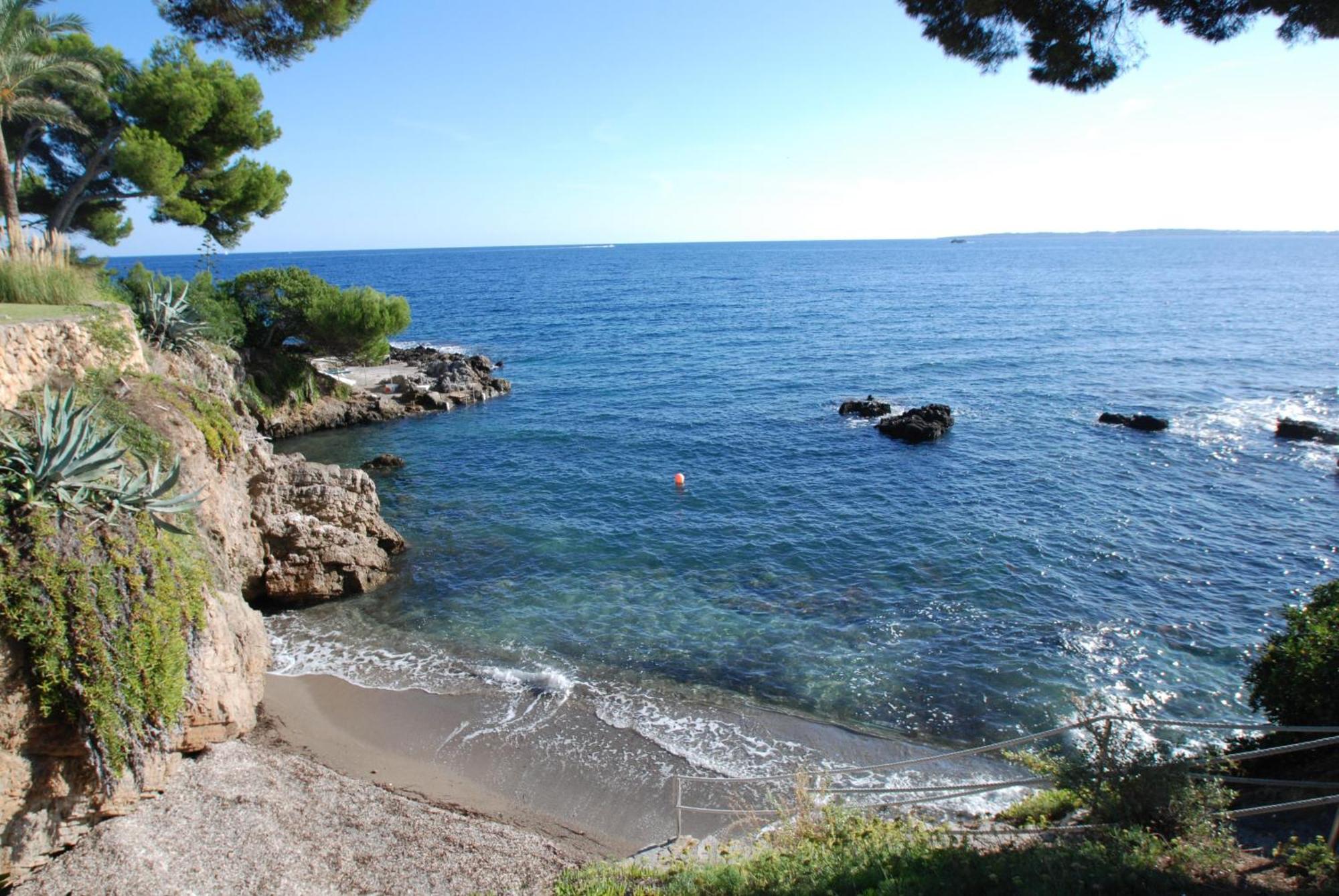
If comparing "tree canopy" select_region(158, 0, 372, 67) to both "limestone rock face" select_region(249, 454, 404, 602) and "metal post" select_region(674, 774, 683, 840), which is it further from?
"metal post" select_region(674, 774, 683, 840)

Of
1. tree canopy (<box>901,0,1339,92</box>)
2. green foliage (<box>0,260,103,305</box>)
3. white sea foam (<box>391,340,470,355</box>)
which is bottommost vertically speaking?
white sea foam (<box>391,340,470,355</box>)

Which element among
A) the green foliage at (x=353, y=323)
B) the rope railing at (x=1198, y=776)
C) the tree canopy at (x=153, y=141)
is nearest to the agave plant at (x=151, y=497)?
the rope railing at (x=1198, y=776)

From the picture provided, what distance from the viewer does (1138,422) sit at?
3231 cm

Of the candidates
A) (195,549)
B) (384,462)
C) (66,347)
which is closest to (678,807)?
(195,549)

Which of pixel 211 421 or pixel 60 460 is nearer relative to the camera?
pixel 60 460

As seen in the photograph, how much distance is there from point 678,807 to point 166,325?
19300mm

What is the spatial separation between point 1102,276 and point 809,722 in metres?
126

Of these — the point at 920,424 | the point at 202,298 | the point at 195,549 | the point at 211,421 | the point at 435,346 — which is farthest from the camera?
the point at 435,346

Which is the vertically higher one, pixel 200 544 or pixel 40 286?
pixel 40 286

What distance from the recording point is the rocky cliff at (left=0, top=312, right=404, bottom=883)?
8711 mm

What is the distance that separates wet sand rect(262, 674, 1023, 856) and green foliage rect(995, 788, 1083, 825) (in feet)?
10.5

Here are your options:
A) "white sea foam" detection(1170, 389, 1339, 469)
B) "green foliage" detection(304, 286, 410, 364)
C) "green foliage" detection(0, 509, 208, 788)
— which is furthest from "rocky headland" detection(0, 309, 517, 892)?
"white sea foam" detection(1170, 389, 1339, 469)

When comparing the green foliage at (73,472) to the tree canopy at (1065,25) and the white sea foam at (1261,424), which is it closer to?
the tree canopy at (1065,25)

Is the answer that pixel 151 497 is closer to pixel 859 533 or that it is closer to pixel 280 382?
pixel 859 533
